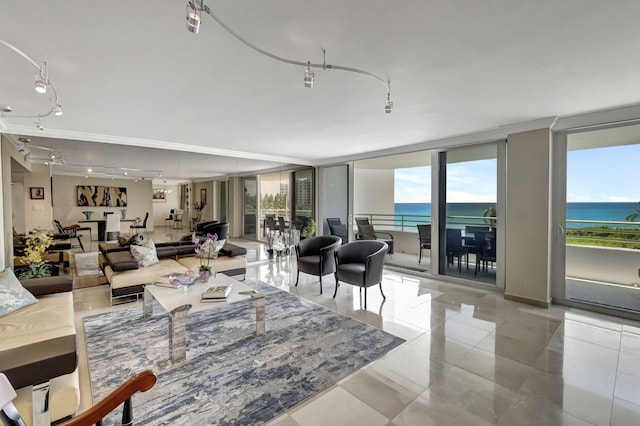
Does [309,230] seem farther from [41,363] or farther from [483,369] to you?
[41,363]

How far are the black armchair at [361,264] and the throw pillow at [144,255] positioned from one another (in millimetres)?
2981

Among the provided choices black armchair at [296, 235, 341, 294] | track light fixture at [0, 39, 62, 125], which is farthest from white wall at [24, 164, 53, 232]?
black armchair at [296, 235, 341, 294]

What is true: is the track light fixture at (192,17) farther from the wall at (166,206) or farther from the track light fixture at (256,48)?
the wall at (166,206)

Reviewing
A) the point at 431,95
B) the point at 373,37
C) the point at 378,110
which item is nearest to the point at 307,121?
the point at 378,110

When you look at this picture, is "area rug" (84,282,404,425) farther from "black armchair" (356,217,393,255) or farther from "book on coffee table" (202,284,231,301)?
"black armchair" (356,217,393,255)

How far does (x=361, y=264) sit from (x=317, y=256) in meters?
0.88

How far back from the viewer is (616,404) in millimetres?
2094

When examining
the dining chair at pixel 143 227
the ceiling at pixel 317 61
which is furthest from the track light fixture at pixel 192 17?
the dining chair at pixel 143 227

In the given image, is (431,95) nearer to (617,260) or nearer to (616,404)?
(616,404)

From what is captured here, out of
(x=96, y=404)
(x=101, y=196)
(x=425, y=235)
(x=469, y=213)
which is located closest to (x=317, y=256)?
(x=469, y=213)

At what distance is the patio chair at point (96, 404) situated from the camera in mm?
866

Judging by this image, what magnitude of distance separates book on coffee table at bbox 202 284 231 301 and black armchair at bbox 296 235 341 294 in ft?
5.80

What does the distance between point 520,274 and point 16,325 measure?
19.0 feet

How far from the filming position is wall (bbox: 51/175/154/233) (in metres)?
4.78
